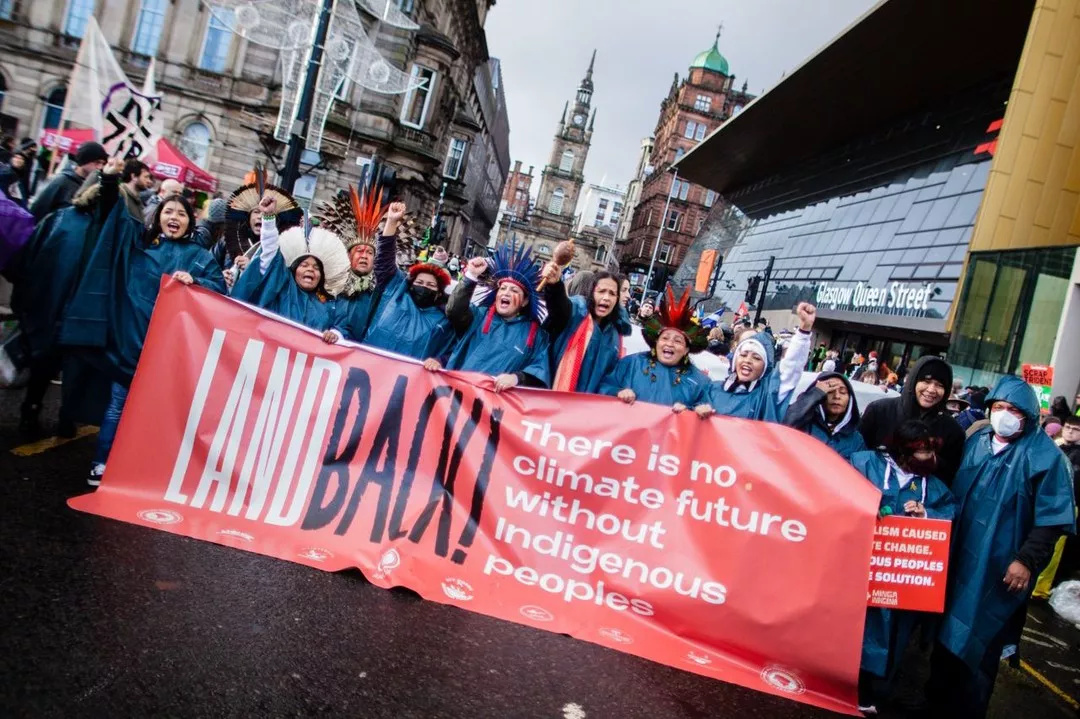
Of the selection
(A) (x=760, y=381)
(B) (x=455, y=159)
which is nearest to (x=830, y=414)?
(A) (x=760, y=381)

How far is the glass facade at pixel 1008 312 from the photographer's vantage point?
46.7 feet

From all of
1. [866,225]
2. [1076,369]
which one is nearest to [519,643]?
[1076,369]

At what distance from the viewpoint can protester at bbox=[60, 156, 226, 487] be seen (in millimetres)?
4352

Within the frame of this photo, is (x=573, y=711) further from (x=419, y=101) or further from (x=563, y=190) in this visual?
(x=563, y=190)

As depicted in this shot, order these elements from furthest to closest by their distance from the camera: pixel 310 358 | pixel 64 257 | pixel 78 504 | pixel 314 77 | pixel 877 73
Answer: pixel 877 73
pixel 314 77
pixel 64 257
pixel 310 358
pixel 78 504

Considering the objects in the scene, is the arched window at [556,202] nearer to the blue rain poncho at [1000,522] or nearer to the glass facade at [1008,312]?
the glass facade at [1008,312]

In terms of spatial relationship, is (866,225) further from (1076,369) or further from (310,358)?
(310,358)

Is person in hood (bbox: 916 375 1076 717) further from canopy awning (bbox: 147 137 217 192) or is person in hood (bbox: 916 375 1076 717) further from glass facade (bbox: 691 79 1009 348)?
glass facade (bbox: 691 79 1009 348)

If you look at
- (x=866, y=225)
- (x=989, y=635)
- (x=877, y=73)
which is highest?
(x=877, y=73)

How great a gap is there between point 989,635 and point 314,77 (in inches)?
360

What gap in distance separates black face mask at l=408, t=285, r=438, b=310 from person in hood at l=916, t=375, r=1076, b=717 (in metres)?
3.57

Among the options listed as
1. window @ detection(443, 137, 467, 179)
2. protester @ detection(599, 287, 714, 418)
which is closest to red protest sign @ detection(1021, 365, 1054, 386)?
protester @ detection(599, 287, 714, 418)

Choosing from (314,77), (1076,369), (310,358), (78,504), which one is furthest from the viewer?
(1076,369)

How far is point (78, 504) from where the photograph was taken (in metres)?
3.66
